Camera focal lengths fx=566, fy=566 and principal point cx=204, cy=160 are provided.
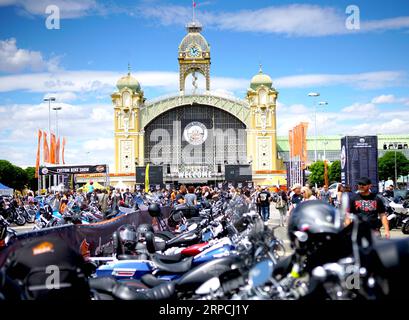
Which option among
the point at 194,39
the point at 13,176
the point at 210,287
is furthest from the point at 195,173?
the point at 210,287

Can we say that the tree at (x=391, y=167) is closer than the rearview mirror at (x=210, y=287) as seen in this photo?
No

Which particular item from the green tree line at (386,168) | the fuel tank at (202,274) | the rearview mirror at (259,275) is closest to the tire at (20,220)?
the fuel tank at (202,274)

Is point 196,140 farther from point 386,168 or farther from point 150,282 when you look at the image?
point 150,282

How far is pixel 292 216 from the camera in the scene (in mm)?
4273

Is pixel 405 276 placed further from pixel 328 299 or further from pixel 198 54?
pixel 198 54

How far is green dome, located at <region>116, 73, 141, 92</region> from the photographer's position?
81500 mm

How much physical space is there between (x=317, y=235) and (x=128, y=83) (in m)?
79.3

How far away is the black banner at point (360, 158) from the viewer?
20.7 meters

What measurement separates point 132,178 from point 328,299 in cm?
7540

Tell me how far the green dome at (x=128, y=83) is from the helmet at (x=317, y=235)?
78.8 metres

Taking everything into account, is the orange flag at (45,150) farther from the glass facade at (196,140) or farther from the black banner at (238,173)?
the glass facade at (196,140)

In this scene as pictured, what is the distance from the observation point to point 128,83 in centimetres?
8150

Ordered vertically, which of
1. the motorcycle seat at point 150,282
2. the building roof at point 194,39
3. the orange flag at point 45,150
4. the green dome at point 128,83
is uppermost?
the building roof at point 194,39

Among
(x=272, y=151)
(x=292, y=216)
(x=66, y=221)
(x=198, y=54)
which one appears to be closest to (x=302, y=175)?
(x=66, y=221)
